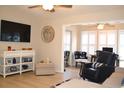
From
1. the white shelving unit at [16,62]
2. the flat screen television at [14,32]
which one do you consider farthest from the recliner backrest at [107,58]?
the flat screen television at [14,32]

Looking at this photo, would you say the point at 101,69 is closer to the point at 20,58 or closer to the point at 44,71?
the point at 44,71

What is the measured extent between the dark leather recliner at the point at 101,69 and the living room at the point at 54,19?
4.09 feet

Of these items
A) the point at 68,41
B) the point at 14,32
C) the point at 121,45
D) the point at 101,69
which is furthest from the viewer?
the point at 68,41

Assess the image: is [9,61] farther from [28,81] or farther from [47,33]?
[47,33]

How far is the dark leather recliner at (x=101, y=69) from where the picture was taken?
3.74 meters

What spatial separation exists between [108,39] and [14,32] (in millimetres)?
4924

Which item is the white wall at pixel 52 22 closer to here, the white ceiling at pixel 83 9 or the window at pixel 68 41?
the white ceiling at pixel 83 9

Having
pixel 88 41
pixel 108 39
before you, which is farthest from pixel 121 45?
pixel 88 41

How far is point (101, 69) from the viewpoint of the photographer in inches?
149

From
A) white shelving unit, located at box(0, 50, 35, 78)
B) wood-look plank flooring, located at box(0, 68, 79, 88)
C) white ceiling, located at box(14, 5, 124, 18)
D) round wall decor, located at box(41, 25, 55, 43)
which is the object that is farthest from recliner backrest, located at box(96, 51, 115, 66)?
white shelving unit, located at box(0, 50, 35, 78)

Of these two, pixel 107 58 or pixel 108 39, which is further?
pixel 108 39

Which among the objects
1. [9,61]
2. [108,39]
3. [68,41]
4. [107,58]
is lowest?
[9,61]

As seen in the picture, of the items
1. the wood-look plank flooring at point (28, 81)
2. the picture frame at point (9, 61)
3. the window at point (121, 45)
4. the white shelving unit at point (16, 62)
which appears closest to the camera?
the wood-look plank flooring at point (28, 81)
